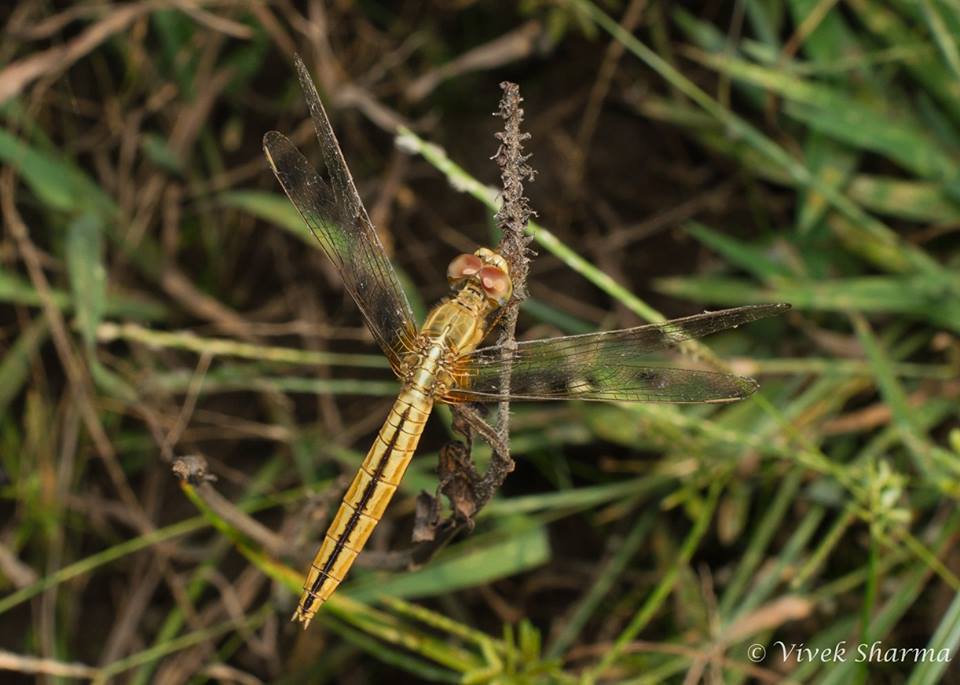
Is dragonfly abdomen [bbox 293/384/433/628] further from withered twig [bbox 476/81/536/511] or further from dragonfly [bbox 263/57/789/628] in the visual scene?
withered twig [bbox 476/81/536/511]

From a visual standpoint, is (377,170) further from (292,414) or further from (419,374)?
(419,374)

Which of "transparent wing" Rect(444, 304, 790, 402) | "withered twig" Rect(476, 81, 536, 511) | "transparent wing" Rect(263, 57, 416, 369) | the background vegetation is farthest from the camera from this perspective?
the background vegetation

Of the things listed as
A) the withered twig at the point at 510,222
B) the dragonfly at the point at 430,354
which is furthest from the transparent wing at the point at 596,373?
the withered twig at the point at 510,222

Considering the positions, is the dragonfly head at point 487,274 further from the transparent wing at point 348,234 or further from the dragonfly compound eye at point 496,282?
the transparent wing at point 348,234

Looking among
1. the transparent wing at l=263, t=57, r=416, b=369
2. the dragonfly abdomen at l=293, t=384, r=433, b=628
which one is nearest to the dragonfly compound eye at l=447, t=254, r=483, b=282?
the transparent wing at l=263, t=57, r=416, b=369

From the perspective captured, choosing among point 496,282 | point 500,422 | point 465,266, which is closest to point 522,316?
point 465,266

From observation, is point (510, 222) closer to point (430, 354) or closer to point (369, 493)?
point (430, 354)

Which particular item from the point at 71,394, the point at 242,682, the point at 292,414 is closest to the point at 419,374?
the point at 292,414
